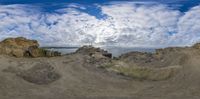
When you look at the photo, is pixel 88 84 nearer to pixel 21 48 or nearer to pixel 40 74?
pixel 40 74

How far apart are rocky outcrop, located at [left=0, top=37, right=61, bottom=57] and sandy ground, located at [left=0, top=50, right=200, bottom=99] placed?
3105 mm

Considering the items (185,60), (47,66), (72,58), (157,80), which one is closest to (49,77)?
(47,66)

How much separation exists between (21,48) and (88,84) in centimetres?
1390

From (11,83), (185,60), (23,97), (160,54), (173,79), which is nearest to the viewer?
(23,97)

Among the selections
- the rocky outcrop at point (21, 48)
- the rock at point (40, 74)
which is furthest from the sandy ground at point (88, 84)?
the rocky outcrop at point (21, 48)

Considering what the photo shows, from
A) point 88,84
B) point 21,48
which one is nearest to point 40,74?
point 88,84

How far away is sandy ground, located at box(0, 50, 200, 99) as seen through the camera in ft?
135

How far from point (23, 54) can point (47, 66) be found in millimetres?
6380

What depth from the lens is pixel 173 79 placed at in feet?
153

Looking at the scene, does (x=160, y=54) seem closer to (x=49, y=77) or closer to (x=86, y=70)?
(x=86, y=70)

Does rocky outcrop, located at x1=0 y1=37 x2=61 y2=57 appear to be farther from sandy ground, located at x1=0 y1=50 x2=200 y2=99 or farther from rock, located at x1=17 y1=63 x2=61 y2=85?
rock, located at x1=17 y1=63 x2=61 y2=85

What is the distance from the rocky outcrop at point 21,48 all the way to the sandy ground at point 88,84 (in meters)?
3.11

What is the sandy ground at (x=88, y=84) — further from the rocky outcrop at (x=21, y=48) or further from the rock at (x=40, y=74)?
the rocky outcrop at (x=21, y=48)

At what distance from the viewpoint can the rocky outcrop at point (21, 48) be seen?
5403 cm
